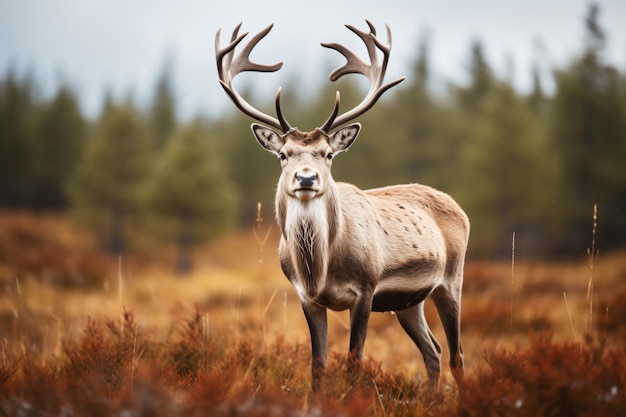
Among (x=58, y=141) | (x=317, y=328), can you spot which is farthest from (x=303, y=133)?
(x=58, y=141)

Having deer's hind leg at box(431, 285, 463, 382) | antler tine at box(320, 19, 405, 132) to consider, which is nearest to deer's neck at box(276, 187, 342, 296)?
antler tine at box(320, 19, 405, 132)

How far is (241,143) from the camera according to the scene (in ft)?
113

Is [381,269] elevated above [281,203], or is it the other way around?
[281,203]

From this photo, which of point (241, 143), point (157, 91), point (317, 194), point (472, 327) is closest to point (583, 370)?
point (317, 194)

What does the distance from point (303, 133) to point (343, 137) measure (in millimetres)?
338

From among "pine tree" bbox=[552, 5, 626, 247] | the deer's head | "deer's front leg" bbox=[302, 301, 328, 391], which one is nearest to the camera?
the deer's head

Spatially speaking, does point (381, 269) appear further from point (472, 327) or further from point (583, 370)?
point (472, 327)

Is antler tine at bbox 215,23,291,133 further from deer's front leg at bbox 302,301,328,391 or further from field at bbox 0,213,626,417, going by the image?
deer's front leg at bbox 302,301,328,391

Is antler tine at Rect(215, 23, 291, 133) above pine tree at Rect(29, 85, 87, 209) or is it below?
above

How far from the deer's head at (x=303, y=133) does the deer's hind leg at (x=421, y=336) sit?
5.50ft

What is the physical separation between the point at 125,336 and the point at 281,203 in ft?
5.79

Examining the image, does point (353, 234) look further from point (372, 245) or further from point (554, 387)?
point (554, 387)

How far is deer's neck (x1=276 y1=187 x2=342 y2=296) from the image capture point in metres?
4.08

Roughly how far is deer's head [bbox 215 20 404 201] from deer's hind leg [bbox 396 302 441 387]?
5.50 ft
